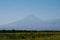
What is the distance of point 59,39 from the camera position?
3725 cm

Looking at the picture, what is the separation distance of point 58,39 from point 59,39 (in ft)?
0.99

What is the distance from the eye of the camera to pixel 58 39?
37.5 metres
